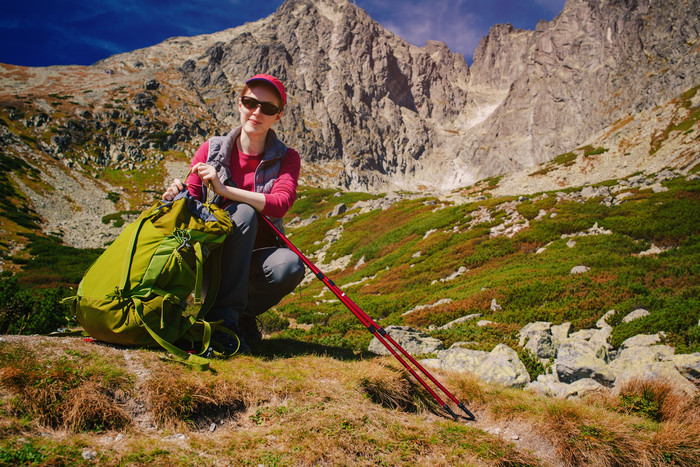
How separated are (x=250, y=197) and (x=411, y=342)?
6200 mm

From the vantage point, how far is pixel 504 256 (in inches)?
719

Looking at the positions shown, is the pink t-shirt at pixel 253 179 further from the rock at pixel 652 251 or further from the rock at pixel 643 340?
the rock at pixel 652 251

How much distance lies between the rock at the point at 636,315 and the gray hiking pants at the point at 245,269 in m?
8.92

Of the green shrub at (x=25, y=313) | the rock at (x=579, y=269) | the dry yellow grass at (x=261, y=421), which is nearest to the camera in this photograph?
the dry yellow grass at (x=261, y=421)

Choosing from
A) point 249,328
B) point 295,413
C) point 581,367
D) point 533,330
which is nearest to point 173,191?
point 249,328

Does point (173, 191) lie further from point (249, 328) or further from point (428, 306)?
point (428, 306)

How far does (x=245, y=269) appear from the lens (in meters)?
4.64

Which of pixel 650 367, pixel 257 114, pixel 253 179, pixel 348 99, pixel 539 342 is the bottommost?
pixel 539 342

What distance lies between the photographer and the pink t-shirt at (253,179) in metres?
4.91

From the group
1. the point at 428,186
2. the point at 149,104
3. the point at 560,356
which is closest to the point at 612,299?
the point at 560,356

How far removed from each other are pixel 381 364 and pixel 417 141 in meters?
194

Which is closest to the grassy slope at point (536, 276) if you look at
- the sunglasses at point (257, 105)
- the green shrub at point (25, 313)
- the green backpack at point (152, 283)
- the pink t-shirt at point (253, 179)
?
the pink t-shirt at point (253, 179)

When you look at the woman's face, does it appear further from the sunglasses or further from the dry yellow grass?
the dry yellow grass

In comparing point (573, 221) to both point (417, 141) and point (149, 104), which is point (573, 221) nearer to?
point (149, 104)
